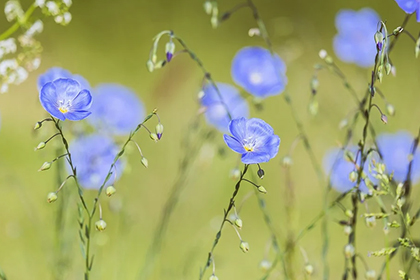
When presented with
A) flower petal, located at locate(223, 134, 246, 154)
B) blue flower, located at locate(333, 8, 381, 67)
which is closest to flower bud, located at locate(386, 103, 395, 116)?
flower petal, located at locate(223, 134, 246, 154)

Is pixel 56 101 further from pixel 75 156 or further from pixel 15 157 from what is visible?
pixel 15 157

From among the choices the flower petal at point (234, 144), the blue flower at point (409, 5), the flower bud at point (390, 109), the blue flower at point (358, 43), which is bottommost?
the flower petal at point (234, 144)

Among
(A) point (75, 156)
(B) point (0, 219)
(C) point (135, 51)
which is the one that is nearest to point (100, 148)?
(A) point (75, 156)

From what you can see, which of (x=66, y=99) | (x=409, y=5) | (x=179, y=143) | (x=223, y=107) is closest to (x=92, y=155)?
(x=223, y=107)

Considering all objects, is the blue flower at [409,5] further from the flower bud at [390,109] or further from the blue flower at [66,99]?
the blue flower at [66,99]

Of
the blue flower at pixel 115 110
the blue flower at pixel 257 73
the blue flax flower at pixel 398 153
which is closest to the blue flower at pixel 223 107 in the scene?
the blue flower at pixel 257 73

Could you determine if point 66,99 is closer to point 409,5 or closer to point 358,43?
point 409,5

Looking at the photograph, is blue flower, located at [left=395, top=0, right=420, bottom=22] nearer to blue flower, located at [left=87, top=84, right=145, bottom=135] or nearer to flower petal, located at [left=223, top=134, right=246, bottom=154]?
flower petal, located at [left=223, top=134, right=246, bottom=154]
